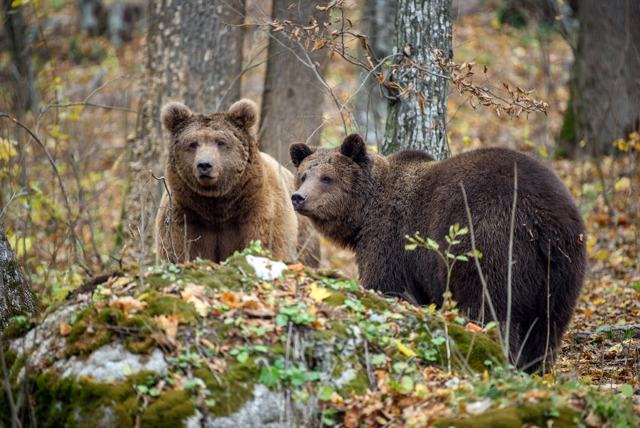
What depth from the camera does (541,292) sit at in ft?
22.4

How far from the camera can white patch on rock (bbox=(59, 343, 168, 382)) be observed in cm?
468

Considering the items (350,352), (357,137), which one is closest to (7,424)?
(350,352)

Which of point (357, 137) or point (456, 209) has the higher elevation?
point (357, 137)

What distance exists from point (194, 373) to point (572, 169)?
42.3 feet

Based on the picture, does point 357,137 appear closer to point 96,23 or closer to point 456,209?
point 456,209

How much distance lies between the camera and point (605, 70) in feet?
54.6

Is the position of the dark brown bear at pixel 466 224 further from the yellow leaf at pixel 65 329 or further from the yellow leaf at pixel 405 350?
the yellow leaf at pixel 65 329

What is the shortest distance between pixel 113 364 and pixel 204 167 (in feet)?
12.5

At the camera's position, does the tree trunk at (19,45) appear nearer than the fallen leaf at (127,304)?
No

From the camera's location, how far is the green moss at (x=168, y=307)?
4.98 metres

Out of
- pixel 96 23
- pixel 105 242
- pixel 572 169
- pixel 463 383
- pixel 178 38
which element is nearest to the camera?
pixel 463 383

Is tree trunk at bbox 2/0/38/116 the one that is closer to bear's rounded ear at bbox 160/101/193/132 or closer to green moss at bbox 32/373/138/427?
bear's rounded ear at bbox 160/101/193/132

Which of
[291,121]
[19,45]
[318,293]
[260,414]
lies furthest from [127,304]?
[19,45]

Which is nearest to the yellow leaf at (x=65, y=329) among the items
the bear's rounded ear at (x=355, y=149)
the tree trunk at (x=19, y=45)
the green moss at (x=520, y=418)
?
the green moss at (x=520, y=418)
